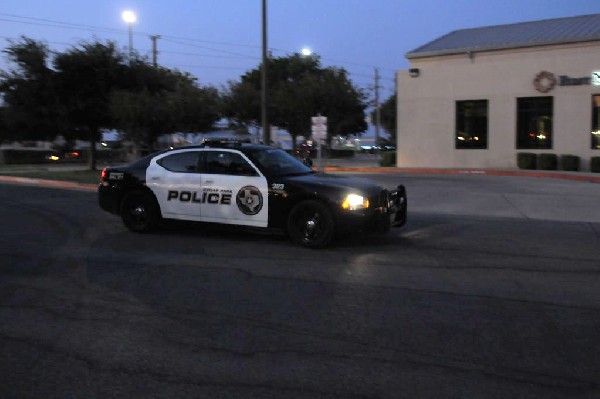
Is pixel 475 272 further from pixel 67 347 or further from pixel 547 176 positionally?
pixel 547 176

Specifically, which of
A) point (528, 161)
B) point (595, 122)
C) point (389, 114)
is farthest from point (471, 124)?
point (389, 114)

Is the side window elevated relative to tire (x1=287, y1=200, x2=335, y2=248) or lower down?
elevated

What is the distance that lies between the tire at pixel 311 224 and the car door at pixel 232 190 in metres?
0.48

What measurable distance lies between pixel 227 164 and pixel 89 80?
17.8m

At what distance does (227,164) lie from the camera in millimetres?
9438

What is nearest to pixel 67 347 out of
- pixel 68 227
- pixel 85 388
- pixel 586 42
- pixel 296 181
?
pixel 85 388

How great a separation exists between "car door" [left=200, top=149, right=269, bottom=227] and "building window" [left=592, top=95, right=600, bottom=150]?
19659 millimetres

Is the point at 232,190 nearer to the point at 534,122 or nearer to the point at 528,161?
the point at 528,161

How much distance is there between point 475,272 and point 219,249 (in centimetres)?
356

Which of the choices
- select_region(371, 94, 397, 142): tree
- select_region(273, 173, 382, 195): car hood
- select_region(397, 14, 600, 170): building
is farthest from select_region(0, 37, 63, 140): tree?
select_region(371, 94, 397, 142): tree

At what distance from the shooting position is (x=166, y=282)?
682cm

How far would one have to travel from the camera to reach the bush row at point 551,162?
2351 cm

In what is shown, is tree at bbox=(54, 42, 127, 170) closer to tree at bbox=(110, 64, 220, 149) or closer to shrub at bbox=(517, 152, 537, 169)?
tree at bbox=(110, 64, 220, 149)

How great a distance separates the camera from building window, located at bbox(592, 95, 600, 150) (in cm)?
2430
